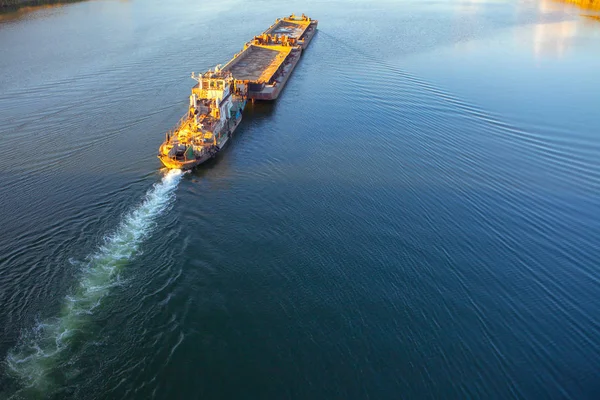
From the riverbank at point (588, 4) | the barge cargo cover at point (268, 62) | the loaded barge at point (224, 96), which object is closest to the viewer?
the loaded barge at point (224, 96)

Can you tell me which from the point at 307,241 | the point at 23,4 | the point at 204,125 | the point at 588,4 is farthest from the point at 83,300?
the point at 588,4

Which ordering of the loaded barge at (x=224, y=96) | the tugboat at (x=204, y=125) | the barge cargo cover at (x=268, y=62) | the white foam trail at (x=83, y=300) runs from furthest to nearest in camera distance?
the barge cargo cover at (x=268, y=62)
the loaded barge at (x=224, y=96)
the tugboat at (x=204, y=125)
the white foam trail at (x=83, y=300)

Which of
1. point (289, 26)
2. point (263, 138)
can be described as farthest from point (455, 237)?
point (289, 26)

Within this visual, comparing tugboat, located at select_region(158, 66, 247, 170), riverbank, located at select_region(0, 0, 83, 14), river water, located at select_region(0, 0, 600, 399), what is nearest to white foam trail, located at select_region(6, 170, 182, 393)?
river water, located at select_region(0, 0, 600, 399)

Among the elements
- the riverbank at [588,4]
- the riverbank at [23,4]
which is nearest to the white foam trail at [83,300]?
the riverbank at [23,4]

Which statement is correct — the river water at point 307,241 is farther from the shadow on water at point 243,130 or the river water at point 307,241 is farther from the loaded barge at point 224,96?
the loaded barge at point 224,96

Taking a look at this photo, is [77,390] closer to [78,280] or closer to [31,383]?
[31,383]

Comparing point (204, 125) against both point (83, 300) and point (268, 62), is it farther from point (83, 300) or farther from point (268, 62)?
point (268, 62)
